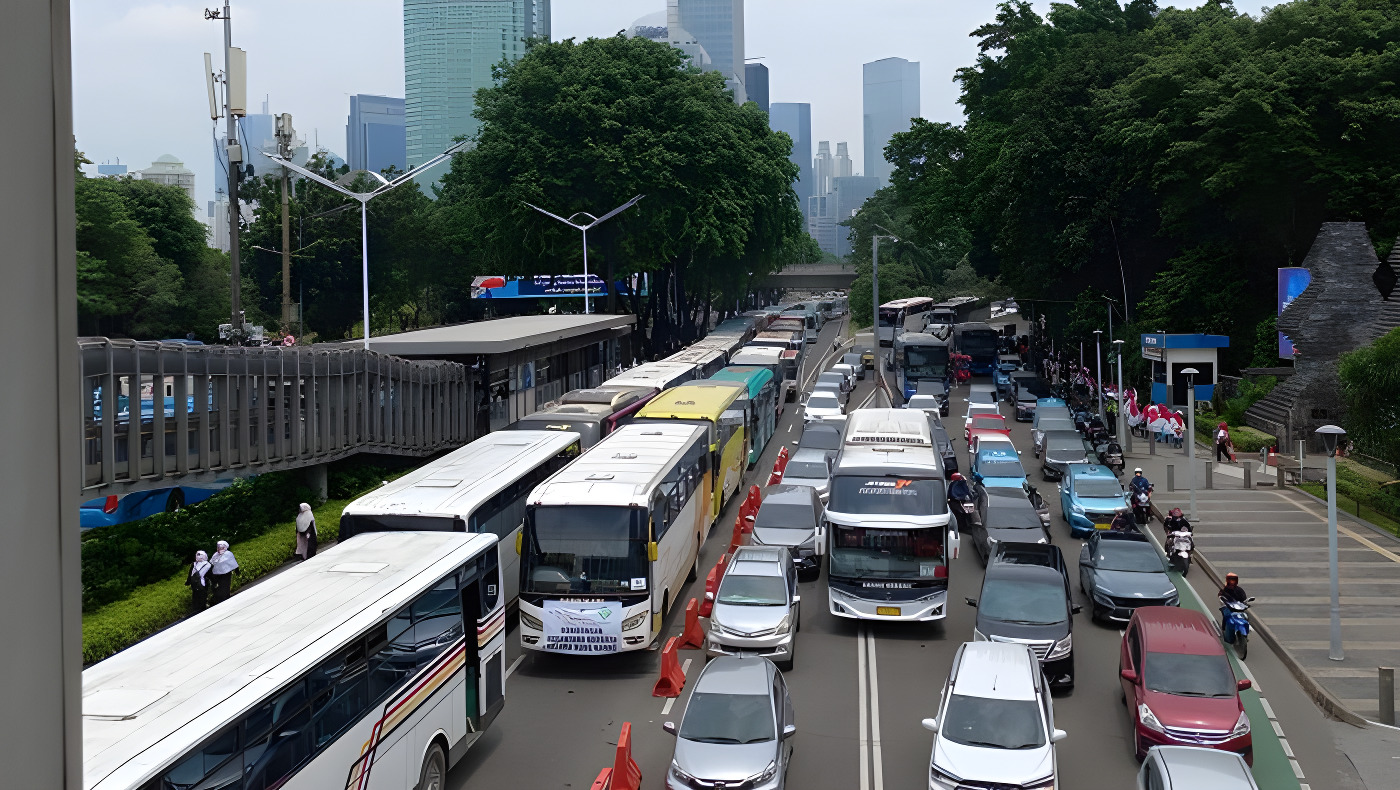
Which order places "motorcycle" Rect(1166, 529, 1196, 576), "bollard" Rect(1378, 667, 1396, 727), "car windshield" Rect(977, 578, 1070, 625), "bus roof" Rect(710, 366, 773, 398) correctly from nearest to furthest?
"bollard" Rect(1378, 667, 1396, 727) < "car windshield" Rect(977, 578, 1070, 625) < "motorcycle" Rect(1166, 529, 1196, 576) < "bus roof" Rect(710, 366, 773, 398)

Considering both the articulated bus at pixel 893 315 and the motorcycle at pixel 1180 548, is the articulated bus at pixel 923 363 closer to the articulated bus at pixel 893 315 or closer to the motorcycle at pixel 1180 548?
the articulated bus at pixel 893 315

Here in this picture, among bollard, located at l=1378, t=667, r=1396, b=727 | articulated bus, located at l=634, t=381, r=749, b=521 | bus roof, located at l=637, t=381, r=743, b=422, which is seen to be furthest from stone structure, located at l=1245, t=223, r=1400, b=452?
bollard, located at l=1378, t=667, r=1396, b=727

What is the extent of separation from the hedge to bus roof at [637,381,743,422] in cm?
754

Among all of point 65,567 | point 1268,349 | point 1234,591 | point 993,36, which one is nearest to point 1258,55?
point 1268,349

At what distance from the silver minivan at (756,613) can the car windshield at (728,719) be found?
3258 mm

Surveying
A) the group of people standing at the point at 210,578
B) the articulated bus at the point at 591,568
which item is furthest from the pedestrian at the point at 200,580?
the articulated bus at the point at 591,568

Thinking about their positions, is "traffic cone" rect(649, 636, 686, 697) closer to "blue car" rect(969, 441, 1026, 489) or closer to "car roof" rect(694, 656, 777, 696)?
"car roof" rect(694, 656, 777, 696)

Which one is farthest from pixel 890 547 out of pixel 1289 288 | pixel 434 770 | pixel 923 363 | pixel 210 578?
pixel 923 363

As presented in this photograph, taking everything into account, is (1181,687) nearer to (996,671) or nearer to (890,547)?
(996,671)

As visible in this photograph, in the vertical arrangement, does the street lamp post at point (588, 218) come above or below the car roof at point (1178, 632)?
above

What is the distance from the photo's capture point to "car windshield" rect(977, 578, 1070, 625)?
54.8 feet

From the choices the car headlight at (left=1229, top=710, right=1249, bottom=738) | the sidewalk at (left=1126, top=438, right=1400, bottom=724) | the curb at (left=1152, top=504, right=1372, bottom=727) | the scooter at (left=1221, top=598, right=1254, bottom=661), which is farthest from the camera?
the scooter at (left=1221, top=598, right=1254, bottom=661)

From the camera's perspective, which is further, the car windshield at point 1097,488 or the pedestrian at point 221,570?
the car windshield at point 1097,488

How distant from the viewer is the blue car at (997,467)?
28391mm
